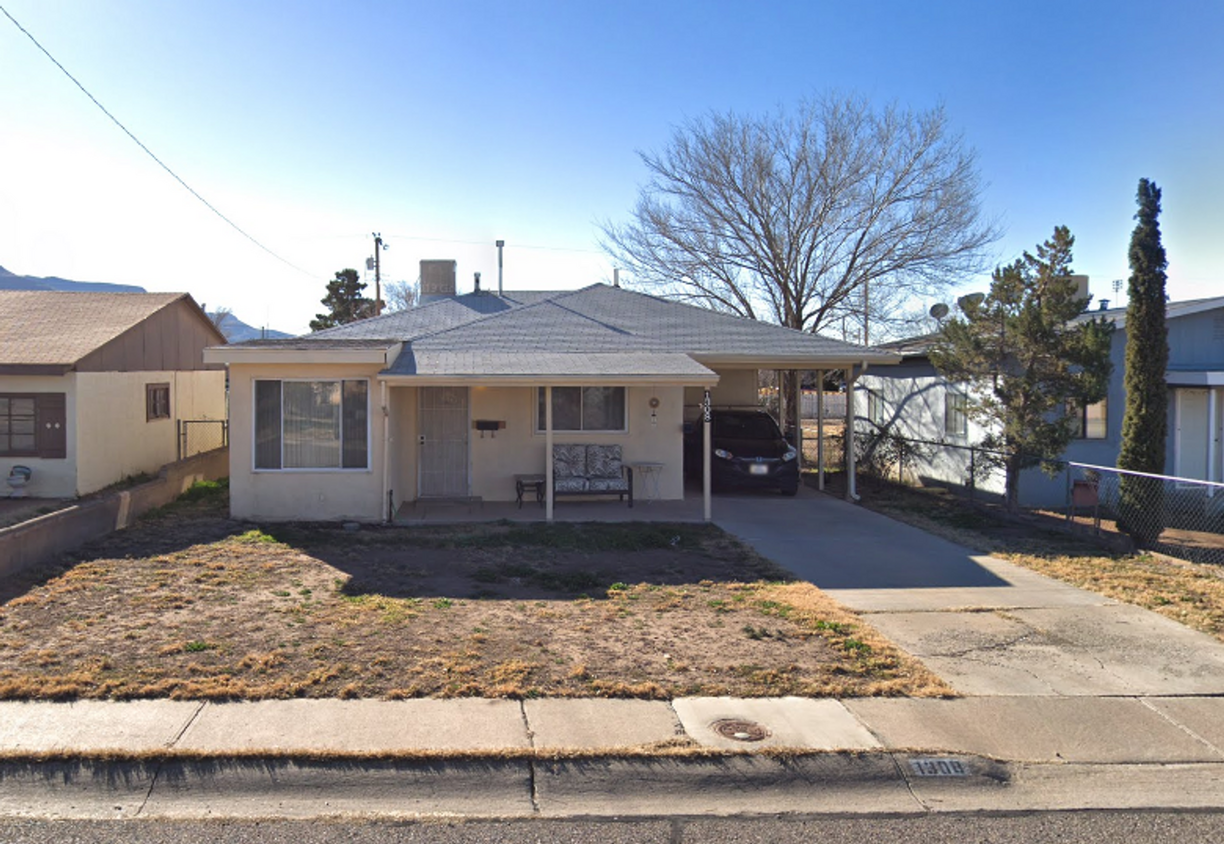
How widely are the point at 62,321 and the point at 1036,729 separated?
16.1m

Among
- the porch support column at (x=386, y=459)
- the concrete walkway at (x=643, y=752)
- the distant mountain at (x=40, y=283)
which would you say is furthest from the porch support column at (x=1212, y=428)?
the distant mountain at (x=40, y=283)

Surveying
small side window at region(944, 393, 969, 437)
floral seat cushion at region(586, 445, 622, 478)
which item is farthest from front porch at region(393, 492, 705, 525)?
small side window at region(944, 393, 969, 437)

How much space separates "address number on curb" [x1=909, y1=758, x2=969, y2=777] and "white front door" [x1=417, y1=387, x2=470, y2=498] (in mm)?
10296

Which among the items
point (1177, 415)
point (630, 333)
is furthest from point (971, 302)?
point (630, 333)

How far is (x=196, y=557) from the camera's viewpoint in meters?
10.0

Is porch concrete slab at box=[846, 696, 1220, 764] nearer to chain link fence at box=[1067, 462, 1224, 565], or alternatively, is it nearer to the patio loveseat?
chain link fence at box=[1067, 462, 1224, 565]

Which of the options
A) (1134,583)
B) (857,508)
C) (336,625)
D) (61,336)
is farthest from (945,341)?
(61,336)

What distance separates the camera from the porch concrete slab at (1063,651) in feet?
20.3

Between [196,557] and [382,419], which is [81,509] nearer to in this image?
[196,557]

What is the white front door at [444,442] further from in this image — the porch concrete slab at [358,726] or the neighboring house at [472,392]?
the porch concrete slab at [358,726]

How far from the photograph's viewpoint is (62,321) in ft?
49.2

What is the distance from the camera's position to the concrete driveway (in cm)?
634

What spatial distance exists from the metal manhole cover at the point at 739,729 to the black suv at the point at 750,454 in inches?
397

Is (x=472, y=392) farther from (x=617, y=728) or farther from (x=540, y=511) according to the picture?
(x=617, y=728)
